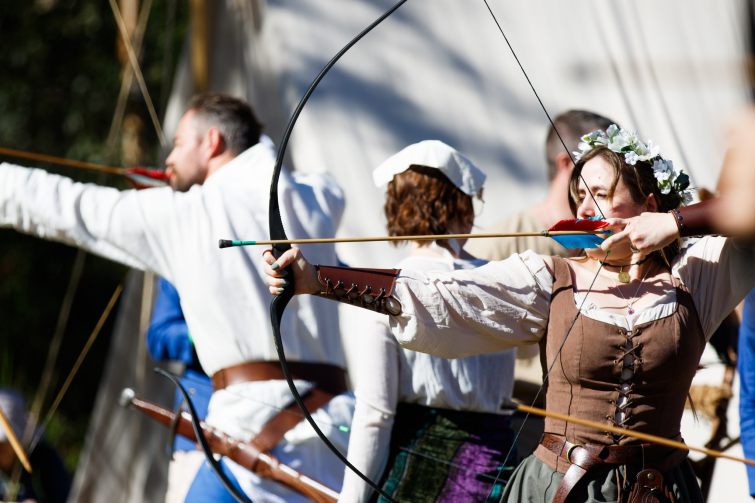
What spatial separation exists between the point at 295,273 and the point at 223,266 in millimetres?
699

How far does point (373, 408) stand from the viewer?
140cm

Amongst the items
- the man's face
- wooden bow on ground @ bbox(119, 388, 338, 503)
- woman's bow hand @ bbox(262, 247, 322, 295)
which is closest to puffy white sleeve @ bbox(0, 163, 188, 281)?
the man's face

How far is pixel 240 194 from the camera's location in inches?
70.6

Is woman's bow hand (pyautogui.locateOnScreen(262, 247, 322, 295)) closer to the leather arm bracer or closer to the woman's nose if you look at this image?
the leather arm bracer

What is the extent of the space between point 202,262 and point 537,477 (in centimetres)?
93

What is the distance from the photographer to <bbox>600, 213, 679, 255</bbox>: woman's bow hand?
110cm

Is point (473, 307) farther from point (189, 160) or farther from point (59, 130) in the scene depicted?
point (59, 130)

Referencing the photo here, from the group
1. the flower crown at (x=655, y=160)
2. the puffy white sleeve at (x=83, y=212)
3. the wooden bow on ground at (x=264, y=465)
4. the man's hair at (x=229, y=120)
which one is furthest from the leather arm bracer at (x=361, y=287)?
the man's hair at (x=229, y=120)

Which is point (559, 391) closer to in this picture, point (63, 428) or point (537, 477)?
point (537, 477)

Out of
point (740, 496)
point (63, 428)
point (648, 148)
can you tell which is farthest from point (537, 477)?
point (63, 428)

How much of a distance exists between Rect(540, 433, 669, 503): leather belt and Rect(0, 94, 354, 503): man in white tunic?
696 mm

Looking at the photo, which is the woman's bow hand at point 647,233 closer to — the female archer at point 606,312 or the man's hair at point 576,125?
the female archer at point 606,312

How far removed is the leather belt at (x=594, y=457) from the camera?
1.11 meters

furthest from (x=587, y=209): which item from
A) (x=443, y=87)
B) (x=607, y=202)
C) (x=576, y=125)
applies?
(x=443, y=87)
